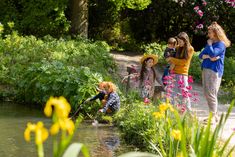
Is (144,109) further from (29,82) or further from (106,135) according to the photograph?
(29,82)

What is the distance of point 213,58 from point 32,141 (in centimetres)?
294

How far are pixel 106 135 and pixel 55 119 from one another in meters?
6.27

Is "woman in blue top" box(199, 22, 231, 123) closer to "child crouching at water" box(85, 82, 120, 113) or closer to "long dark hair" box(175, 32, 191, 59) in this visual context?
"long dark hair" box(175, 32, 191, 59)

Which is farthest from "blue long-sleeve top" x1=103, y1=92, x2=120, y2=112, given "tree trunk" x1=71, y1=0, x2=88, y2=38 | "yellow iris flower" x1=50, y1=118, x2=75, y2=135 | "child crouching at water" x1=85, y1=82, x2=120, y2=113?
"tree trunk" x1=71, y1=0, x2=88, y2=38

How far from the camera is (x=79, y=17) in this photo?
20.7 metres

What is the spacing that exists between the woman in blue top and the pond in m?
1.58

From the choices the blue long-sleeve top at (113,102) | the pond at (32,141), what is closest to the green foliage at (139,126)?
the pond at (32,141)

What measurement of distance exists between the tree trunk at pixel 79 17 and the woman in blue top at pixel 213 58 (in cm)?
1198

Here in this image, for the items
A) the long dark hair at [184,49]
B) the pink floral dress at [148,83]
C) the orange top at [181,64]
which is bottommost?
the pink floral dress at [148,83]

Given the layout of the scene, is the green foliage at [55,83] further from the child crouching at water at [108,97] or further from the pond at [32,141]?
the pond at [32,141]

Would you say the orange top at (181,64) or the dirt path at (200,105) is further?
the orange top at (181,64)

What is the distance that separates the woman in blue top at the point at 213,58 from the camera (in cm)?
848

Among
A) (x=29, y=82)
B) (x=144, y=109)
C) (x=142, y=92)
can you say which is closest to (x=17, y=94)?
(x=29, y=82)

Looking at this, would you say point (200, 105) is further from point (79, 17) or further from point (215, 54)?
point (79, 17)
